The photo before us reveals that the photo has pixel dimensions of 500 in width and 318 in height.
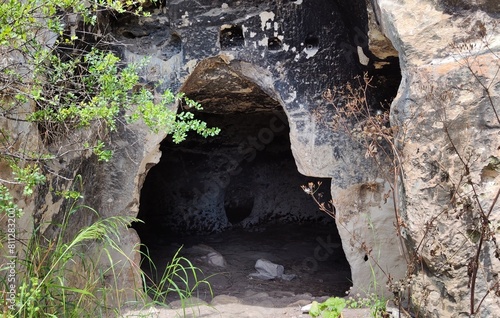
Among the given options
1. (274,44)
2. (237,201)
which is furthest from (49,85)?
(237,201)

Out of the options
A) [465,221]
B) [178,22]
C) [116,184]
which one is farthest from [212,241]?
[465,221]

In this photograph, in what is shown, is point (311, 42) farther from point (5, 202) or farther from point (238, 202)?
point (238, 202)

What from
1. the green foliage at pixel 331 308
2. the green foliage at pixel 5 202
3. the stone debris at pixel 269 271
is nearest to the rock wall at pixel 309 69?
the stone debris at pixel 269 271

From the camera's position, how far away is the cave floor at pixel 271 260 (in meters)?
4.48

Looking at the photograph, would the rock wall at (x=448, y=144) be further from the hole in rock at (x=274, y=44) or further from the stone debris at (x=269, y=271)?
the stone debris at (x=269, y=271)

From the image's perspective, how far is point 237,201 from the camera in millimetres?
6680

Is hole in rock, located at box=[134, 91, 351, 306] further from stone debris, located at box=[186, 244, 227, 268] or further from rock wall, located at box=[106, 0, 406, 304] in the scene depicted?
rock wall, located at box=[106, 0, 406, 304]

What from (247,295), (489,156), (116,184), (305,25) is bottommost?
(247,295)

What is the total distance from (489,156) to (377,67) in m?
1.43

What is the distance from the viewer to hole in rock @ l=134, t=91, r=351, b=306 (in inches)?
227

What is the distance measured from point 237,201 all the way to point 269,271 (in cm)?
163

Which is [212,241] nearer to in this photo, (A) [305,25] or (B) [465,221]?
(A) [305,25]

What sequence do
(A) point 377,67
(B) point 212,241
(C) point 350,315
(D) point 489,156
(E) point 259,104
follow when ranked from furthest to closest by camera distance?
1. (B) point 212,241
2. (E) point 259,104
3. (A) point 377,67
4. (C) point 350,315
5. (D) point 489,156

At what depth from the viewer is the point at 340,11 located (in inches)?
163
